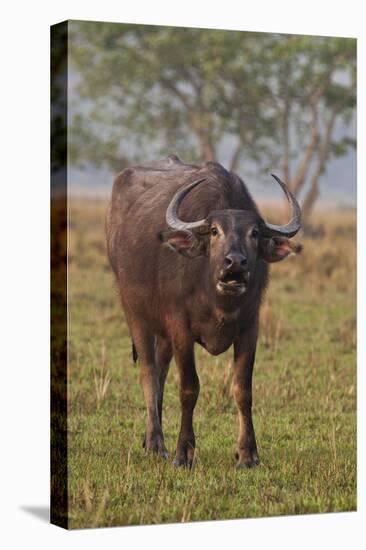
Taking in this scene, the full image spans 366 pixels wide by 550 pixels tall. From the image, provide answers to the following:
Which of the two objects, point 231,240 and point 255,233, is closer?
point 231,240

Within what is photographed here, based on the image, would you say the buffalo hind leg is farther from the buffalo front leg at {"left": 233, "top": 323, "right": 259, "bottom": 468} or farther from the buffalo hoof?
the buffalo front leg at {"left": 233, "top": 323, "right": 259, "bottom": 468}

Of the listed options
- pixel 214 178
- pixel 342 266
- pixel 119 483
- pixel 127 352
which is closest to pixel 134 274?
pixel 214 178

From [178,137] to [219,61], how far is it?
2.79m

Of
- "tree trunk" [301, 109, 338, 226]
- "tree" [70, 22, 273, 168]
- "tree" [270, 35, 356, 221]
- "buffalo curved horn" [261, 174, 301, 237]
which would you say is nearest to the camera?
"buffalo curved horn" [261, 174, 301, 237]

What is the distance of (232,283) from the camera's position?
9.62 meters

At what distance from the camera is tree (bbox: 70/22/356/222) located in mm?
14156

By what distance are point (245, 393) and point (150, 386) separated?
937 millimetres

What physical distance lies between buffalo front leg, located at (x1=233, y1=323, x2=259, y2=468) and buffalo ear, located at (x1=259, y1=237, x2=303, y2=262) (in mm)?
568

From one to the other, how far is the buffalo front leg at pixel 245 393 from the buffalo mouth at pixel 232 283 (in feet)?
1.90

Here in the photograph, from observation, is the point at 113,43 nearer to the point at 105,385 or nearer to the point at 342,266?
the point at 105,385

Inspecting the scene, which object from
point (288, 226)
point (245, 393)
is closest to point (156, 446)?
point (245, 393)

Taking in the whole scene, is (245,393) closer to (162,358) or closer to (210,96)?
(162,358)

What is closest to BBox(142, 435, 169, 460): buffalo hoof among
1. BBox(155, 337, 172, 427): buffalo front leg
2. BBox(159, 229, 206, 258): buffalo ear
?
BBox(155, 337, 172, 427): buffalo front leg

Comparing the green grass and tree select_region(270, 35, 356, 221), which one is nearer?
the green grass
